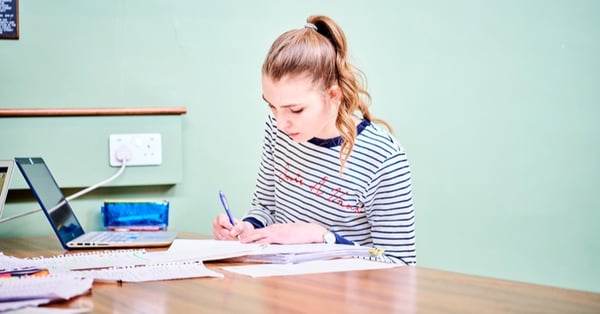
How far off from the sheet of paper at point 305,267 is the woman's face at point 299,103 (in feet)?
1.12

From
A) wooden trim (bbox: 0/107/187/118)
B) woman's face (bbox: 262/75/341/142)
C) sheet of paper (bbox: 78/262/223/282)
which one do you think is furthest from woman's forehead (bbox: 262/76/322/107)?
wooden trim (bbox: 0/107/187/118)

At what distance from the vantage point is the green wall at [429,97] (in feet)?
6.19

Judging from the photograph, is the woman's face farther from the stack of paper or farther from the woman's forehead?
the stack of paper

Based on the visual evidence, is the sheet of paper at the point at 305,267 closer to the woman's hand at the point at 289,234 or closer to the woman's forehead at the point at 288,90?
the woman's hand at the point at 289,234

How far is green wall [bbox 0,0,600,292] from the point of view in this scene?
6.19 feet

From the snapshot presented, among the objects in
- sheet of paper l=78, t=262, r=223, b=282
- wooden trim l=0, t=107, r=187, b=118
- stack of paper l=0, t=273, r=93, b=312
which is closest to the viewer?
stack of paper l=0, t=273, r=93, b=312

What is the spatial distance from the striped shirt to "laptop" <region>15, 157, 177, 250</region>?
0.25m

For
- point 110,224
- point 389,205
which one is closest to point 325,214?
point 389,205

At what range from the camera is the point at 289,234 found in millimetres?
1413

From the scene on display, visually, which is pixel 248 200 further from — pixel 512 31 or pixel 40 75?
pixel 512 31

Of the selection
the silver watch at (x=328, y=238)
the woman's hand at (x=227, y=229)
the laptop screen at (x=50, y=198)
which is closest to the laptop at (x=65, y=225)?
the laptop screen at (x=50, y=198)

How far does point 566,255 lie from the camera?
79.6 inches

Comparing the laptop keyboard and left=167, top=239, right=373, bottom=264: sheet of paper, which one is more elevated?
left=167, top=239, right=373, bottom=264: sheet of paper

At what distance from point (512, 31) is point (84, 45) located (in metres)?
1.21
